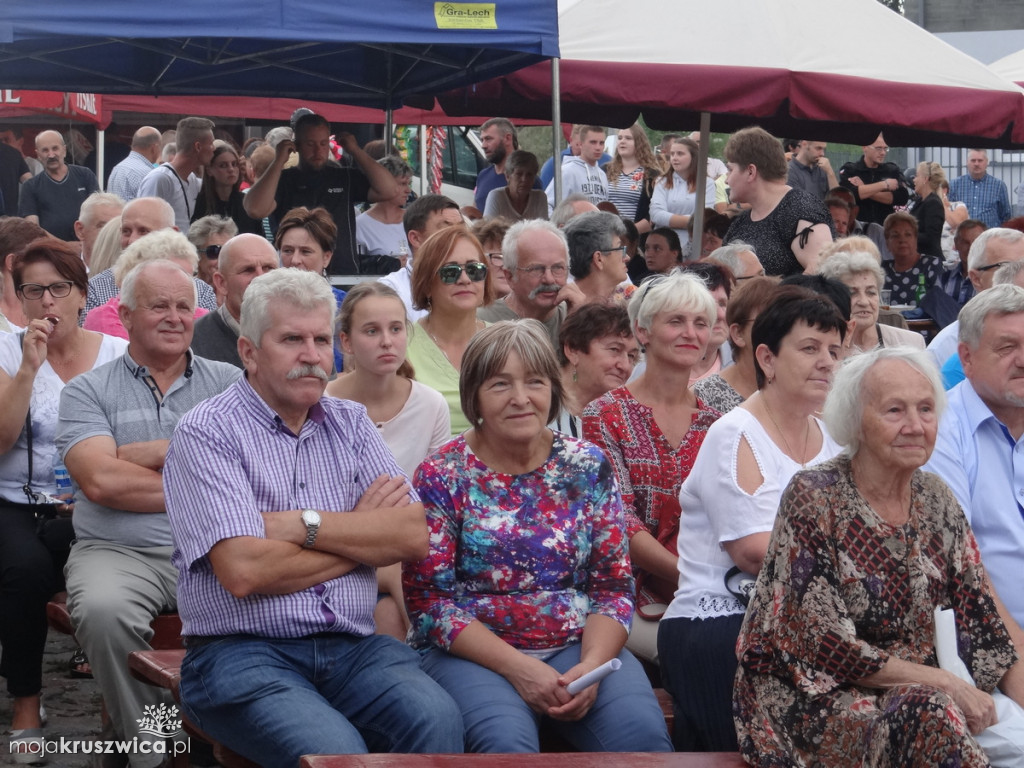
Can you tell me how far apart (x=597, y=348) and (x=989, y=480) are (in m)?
1.63

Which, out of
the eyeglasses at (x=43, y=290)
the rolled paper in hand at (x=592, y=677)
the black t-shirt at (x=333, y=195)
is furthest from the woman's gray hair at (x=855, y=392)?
the black t-shirt at (x=333, y=195)

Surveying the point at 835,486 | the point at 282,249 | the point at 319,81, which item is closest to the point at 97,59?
the point at 319,81

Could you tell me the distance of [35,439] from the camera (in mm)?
4953

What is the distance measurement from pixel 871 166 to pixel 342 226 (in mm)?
6501

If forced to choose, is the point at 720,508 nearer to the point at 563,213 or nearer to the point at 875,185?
the point at 563,213

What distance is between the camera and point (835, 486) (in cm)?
334

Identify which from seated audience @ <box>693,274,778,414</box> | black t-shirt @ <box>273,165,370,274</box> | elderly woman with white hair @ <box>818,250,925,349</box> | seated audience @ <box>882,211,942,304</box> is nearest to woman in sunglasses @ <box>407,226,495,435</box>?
seated audience @ <box>693,274,778,414</box>

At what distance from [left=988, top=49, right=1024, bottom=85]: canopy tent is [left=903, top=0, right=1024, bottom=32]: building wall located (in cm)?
1260

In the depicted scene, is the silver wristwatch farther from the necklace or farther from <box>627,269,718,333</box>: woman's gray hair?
<box>627,269,718,333</box>: woman's gray hair

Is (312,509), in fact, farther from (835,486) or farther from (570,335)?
(570,335)

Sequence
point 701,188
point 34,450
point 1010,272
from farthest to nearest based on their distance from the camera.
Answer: point 701,188, point 1010,272, point 34,450

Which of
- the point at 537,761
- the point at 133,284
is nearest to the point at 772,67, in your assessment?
the point at 133,284

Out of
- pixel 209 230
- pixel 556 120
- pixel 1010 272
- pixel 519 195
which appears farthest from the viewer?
pixel 519 195

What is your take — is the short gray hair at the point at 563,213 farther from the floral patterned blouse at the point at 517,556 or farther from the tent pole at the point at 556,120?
the floral patterned blouse at the point at 517,556
